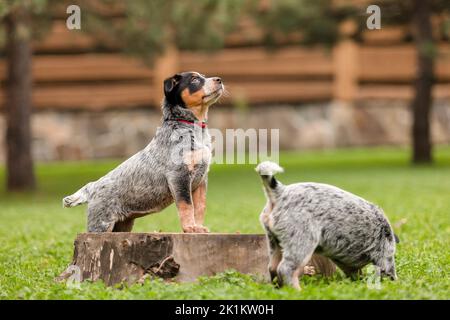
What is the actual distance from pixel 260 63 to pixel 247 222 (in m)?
12.7

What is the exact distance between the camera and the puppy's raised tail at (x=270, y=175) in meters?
5.68

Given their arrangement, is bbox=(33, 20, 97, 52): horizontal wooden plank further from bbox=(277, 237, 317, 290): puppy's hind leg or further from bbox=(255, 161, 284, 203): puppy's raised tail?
bbox=(277, 237, 317, 290): puppy's hind leg

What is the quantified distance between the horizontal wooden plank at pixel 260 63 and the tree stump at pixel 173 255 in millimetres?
16998

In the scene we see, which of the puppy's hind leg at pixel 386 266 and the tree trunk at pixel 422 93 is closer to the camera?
the puppy's hind leg at pixel 386 266

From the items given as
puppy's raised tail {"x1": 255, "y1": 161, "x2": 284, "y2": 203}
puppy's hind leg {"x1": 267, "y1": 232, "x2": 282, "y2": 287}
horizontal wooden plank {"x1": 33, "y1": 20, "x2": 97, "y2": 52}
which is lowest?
puppy's hind leg {"x1": 267, "y1": 232, "x2": 282, "y2": 287}

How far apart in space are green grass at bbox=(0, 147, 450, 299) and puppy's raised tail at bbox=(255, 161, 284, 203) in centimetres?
62

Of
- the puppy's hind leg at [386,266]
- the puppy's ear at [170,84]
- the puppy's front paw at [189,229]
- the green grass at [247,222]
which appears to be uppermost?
the puppy's ear at [170,84]

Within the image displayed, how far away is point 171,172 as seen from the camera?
6.45 metres

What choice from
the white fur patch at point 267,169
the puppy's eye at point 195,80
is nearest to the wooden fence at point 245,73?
the puppy's eye at point 195,80

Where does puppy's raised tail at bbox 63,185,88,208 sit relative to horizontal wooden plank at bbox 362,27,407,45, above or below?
below

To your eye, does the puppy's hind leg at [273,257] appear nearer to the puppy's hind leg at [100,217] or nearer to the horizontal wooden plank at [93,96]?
the puppy's hind leg at [100,217]

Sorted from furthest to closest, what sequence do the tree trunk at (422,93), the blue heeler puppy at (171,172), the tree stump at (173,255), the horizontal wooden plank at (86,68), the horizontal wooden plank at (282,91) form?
the horizontal wooden plank at (282,91) < the horizontal wooden plank at (86,68) < the tree trunk at (422,93) < the blue heeler puppy at (171,172) < the tree stump at (173,255)

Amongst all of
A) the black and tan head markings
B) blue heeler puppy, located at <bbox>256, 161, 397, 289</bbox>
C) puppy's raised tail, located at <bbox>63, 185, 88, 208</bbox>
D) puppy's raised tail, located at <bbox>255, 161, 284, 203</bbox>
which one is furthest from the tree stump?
the black and tan head markings

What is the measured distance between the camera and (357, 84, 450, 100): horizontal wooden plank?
926 inches
